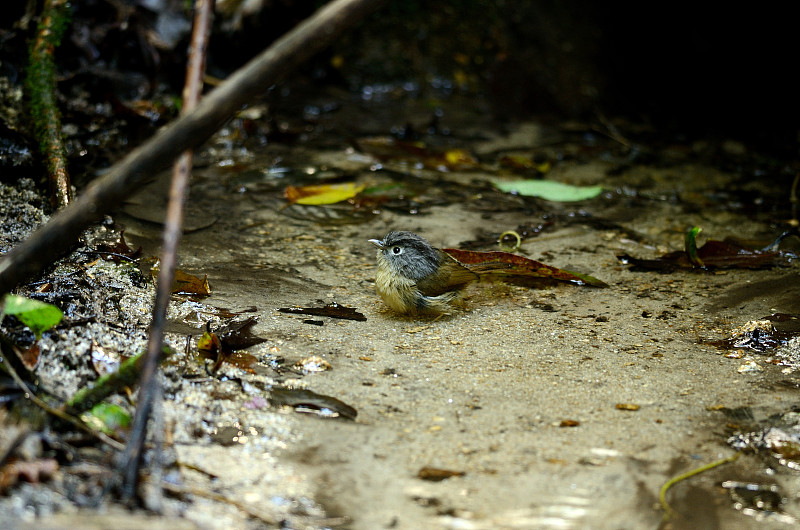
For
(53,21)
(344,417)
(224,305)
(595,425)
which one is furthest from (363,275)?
(53,21)

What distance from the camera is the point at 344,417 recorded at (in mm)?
2514

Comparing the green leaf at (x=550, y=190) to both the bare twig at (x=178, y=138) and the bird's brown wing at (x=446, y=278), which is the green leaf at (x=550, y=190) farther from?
the bare twig at (x=178, y=138)

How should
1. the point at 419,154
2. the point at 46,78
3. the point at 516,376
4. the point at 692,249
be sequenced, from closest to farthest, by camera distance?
the point at 516,376, the point at 692,249, the point at 46,78, the point at 419,154

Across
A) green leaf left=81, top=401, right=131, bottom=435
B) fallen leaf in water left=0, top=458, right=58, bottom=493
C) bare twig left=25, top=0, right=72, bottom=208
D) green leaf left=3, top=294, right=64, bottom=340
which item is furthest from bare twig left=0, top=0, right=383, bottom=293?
bare twig left=25, top=0, right=72, bottom=208

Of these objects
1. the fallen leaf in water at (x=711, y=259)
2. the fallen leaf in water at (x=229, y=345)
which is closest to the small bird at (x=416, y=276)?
the fallen leaf in water at (x=229, y=345)

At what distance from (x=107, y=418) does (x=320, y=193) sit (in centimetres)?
279

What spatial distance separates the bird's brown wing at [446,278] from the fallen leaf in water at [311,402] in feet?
3.27

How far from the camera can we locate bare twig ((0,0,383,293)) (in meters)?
2.11

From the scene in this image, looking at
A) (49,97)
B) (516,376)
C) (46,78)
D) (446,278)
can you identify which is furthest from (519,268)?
(46,78)

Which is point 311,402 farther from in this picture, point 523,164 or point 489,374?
point 523,164

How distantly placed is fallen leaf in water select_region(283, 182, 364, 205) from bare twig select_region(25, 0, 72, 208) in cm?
142

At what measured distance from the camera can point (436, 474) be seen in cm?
224

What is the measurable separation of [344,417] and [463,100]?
541 centimetres

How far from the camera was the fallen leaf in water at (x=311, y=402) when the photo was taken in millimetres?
2537
